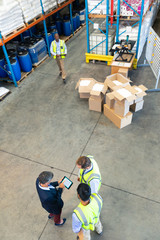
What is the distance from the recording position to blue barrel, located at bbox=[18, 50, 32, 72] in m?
8.09

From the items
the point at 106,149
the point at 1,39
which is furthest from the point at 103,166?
the point at 1,39

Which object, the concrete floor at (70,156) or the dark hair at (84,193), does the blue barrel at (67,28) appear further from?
the dark hair at (84,193)

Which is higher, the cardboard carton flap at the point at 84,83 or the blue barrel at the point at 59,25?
the blue barrel at the point at 59,25

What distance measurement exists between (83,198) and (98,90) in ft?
A: 13.3

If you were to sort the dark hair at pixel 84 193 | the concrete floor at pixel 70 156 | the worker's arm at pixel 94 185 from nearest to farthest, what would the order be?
the dark hair at pixel 84 193, the worker's arm at pixel 94 185, the concrete floor at pixel 70 156

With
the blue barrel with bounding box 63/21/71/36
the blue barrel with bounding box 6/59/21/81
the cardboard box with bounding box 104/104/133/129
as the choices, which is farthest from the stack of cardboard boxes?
the blue barrel with bounding box 63/21/71/36

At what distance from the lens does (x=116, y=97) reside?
5344 millimetres

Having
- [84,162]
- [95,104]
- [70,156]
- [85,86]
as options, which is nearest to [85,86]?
[85,86]

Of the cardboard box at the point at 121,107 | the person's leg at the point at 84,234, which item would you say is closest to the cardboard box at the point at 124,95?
the cardboard box at the point at 121,107

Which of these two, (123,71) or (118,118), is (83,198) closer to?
(118,118)

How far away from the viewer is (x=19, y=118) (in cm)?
663

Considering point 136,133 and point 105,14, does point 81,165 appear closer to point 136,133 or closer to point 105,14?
point 136,133

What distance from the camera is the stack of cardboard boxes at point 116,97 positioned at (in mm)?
5486

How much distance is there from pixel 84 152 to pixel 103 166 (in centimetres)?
66
